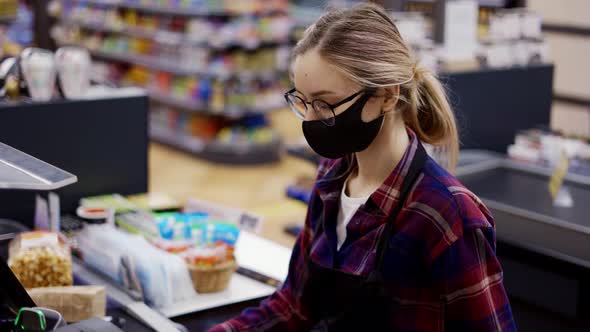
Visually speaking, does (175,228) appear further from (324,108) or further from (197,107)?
(197,107)

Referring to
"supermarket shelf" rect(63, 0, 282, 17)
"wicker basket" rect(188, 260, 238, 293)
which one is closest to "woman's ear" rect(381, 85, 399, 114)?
"wicker basket" rect(188, 260, 238, 293)

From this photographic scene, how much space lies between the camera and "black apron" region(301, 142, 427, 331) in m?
1.78

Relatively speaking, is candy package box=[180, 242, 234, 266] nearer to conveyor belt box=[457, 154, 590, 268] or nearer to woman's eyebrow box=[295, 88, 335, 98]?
woman's eyebrow box=[295, 88, 335, 98]

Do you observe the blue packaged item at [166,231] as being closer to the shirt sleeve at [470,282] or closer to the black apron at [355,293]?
the black apron at [355,293]

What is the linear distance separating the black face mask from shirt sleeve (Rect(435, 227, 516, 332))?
1.02 feet

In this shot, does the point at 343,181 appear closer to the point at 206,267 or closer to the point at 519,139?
the point at 206,267

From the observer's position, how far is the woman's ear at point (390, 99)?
1.79 meters

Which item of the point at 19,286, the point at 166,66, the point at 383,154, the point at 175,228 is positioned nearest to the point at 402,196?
the point at 383,154

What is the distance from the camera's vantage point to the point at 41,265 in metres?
2.30

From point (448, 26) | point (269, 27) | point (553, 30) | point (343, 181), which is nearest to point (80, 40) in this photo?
point (269, 27)

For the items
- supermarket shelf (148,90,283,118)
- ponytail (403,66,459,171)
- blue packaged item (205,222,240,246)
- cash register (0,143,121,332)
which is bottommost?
supermarket shelf (148,90,283,118)

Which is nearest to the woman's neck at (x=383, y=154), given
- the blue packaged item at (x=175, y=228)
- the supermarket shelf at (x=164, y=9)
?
the blue packaged item at (x=175, y=228)

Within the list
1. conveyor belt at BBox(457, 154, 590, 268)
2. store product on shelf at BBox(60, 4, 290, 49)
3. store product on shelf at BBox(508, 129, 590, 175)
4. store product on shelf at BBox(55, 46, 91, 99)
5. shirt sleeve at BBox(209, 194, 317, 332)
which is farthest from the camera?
store product on shelf at BBox(60, 4, 290, 49)

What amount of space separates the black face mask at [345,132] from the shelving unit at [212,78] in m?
6.30
